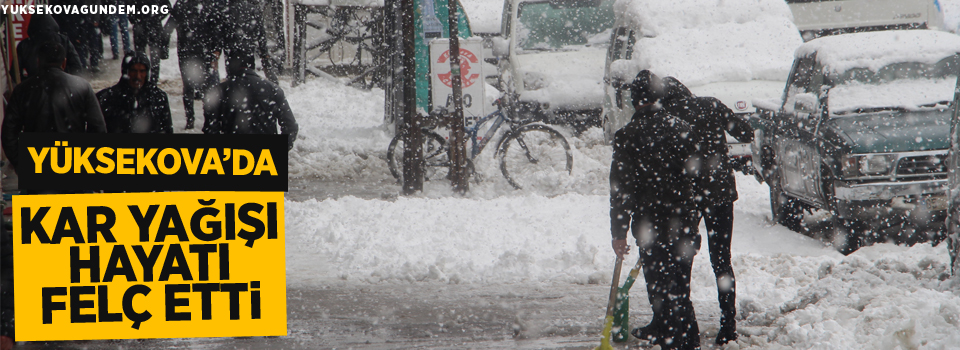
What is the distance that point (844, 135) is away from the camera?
695cm

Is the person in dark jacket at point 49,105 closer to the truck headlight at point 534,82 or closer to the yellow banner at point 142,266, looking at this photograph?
the yellow banner at point 142,266

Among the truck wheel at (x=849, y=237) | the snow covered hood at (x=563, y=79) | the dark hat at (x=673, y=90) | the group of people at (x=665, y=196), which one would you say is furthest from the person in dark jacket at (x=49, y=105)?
the snow covered hood at (x=563, y=79)

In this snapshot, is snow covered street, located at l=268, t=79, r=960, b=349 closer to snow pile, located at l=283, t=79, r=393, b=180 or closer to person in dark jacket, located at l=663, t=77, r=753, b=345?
person in dark jacket, located at l=663, t=77, r=753, b=345

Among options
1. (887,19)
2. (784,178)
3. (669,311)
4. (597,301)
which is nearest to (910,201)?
(784,178)

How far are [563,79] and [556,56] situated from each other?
48 cm

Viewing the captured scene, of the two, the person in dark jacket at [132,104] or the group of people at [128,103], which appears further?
the person in dark jacket at [132,104]

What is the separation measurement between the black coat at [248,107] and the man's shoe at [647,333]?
3009mm

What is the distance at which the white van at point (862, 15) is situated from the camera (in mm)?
13414

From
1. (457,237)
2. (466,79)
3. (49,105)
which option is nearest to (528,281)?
(457,237)

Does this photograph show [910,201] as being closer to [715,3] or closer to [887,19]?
[715,3]

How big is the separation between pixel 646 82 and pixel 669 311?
122cm

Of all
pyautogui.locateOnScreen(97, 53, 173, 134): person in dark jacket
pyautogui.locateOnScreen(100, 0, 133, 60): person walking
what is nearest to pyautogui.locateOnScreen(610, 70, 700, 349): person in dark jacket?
pyautogui.locateOnScreen(97, 53, 173, 134): person in dark jacket

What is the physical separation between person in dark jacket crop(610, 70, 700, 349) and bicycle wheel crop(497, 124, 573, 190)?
5.81m

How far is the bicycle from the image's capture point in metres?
10.5
